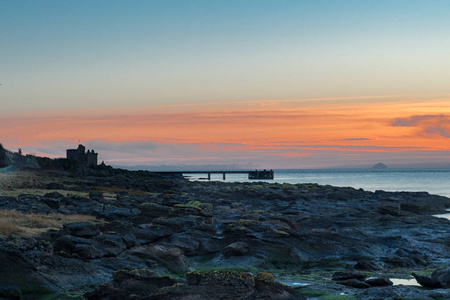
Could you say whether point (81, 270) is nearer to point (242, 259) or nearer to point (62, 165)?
point (242, 259)

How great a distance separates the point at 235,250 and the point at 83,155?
348 ft

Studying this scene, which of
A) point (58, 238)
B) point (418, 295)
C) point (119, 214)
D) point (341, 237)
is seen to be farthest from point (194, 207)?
point (418, 295)

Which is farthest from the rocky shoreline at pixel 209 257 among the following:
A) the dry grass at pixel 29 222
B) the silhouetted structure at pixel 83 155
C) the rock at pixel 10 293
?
the silhouetted structure at pixel 83 155

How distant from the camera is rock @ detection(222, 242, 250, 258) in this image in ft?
75.6

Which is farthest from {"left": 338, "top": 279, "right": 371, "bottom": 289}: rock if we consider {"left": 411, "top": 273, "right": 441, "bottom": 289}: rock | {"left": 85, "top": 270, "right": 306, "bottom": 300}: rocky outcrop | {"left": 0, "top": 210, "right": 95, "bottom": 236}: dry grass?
{"left": 0, "top": 210, "right": 95, "bottom": 236}: dry grass

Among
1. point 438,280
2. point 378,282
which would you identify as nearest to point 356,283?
point 378,282

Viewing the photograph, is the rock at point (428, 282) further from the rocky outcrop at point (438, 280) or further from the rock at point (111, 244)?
the rock at point (111, 244)

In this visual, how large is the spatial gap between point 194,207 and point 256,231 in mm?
8149

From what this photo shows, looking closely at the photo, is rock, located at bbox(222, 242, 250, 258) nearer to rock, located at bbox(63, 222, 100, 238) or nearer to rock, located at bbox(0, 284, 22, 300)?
rock, located at bbox(63, 222, 100, 238)

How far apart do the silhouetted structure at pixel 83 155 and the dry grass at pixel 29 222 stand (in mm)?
93300

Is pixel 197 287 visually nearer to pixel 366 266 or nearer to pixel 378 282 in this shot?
pixel 378 282

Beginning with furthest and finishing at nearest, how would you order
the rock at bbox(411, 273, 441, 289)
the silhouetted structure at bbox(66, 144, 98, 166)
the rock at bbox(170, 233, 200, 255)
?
1. the silhouetted structure at bbox(66, 144, 98, 166)
2. the rock at bbox(170, 233, 200, 255)
3. the rock at bbox(411, 273, 441, 289)

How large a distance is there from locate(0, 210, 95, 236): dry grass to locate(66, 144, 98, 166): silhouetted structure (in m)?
93.3

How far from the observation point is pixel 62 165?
348 ft
